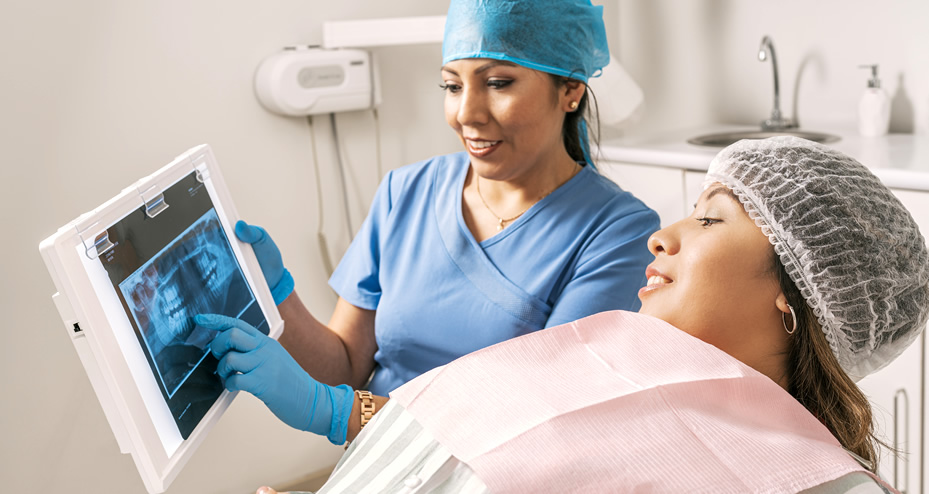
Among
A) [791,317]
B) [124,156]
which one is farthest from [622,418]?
[124,156]

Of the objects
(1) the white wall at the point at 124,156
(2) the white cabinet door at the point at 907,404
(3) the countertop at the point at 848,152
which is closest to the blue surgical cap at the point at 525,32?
(3) the countertop at the point at 848,152

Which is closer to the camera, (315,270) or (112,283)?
(112,283)

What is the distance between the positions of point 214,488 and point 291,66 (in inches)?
43.9

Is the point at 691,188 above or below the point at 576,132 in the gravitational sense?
below

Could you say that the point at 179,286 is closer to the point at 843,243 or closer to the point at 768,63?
the point at 843,243

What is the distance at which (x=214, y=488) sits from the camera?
6.75 feet

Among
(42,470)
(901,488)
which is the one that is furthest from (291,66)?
(901,488)

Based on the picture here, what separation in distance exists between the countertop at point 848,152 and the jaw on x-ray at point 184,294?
957mm

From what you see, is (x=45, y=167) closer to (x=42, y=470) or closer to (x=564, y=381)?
(x=42, y=470)

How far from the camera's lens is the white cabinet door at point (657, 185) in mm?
2232

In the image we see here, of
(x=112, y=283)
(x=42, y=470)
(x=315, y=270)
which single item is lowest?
(x=42, y=470)

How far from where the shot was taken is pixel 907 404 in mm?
1814

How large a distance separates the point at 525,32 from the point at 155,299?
793mm

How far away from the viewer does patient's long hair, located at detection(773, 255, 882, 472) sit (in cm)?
97
